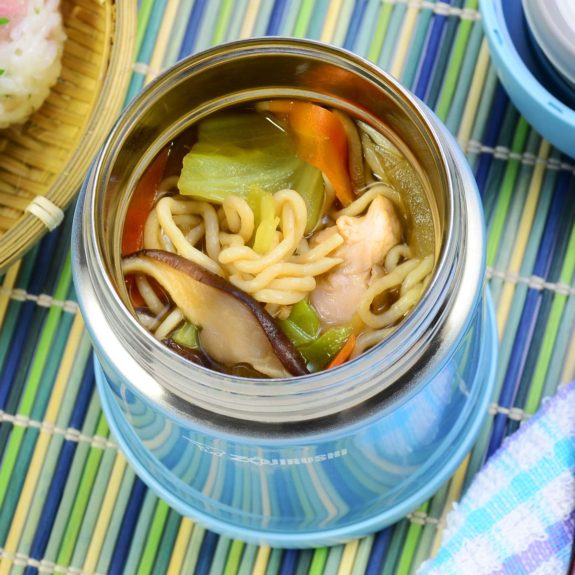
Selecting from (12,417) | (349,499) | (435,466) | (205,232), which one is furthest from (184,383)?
(12,417)

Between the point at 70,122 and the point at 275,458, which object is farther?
the point at 70,122

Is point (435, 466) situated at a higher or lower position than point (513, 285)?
lower

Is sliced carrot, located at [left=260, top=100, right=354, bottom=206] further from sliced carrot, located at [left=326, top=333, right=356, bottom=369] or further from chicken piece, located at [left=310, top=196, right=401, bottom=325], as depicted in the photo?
sliced carrot, located at [left=326, top=333, right=356, bottom=369]

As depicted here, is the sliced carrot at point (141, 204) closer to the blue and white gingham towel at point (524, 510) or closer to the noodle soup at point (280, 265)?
the noodle soup at point (280, 265)

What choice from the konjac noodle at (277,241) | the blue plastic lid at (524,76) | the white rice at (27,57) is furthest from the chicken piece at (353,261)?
the white rice at (27,57)

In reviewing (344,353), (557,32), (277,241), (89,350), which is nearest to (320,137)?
(277,241)

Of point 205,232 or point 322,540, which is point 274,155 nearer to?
point 205,232

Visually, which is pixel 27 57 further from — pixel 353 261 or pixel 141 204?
pixel 353 261

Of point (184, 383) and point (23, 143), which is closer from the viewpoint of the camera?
point (184, 383)
